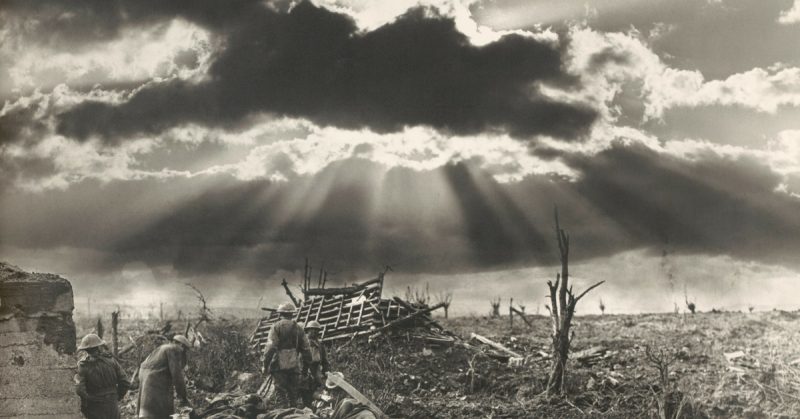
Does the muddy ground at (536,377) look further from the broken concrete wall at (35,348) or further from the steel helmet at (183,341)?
the broken concrete wall at (35,348)

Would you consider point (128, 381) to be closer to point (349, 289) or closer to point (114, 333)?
point (349, 289)

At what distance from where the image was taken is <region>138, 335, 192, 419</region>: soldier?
8.29 meters

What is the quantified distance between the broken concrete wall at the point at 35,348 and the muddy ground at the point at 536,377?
626 centimetres

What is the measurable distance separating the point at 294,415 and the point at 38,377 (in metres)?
2.81

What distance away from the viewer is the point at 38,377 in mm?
5656

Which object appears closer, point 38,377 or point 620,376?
point 38,377

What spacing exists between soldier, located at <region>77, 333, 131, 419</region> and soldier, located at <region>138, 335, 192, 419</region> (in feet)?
1.34

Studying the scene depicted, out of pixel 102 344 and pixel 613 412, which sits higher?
pixel 102 344

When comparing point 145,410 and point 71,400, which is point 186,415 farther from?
point 71,400

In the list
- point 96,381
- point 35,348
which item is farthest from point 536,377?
point 35,348

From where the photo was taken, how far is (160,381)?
27.4 ft

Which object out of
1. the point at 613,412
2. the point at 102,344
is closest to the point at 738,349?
the point at 613,412

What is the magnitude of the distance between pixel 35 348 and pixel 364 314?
40.3 ft

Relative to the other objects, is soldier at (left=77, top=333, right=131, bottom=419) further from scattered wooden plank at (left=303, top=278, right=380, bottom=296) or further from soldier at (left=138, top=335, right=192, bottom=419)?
scattered wooden plank at (left=303, top=278, right=380, bottom=296)
